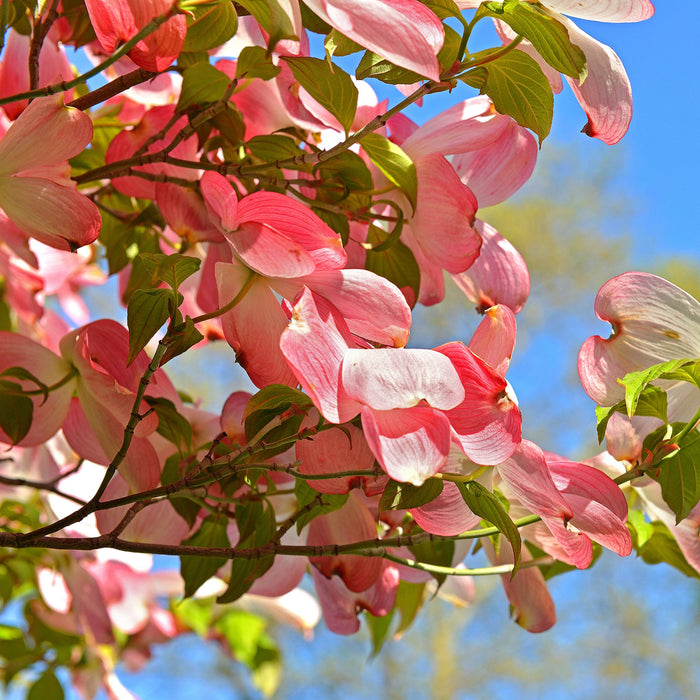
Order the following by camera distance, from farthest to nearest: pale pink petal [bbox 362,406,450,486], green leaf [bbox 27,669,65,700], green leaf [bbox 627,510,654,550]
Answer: green leaf [bbox 27,669,65,700]
green leaf [bbox 627,510,654,550]
pale pink petal [bbox 362,406,450,486]

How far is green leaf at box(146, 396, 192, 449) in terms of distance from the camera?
0.21m

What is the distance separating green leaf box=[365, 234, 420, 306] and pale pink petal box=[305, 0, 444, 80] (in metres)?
0.09

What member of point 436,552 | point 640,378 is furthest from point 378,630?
point 640,378

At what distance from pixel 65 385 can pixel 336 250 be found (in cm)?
10

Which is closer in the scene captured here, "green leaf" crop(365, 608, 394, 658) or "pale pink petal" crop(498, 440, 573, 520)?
"pale pink petal" crop(498, 440, 573, 520)

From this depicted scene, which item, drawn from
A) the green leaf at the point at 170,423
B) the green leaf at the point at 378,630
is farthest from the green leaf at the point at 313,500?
the green leaf at the point at 378,630

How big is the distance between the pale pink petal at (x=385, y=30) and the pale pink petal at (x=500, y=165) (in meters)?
0.08

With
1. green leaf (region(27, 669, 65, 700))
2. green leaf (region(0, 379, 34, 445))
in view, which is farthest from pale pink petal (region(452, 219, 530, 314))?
green leaf (region(27, 669, 65, 700))

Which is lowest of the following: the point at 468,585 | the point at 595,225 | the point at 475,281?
the point at 595,225

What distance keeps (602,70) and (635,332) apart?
0.06 m

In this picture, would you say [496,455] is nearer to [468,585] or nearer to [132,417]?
[132,417]

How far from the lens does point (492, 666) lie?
3.05 meters

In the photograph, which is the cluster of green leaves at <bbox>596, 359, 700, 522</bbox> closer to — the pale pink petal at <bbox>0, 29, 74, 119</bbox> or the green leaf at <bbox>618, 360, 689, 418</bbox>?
the green leaf at <bbox>618, 360, 689, 418</bbox>

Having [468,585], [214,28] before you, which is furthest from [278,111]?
[468,585]
